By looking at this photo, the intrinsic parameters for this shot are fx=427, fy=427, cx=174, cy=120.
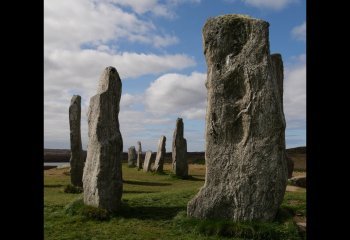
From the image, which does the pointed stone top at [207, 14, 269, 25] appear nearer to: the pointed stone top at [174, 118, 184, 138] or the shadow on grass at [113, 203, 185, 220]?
the shadow on grass at [113, 203, 185, 220]

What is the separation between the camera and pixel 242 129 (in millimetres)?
10797

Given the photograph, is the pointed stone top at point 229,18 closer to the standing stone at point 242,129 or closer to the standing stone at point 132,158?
the standing stone at point 242,129

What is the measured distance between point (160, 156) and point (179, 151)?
3528 millimetres

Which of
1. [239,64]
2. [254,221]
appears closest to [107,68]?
[239,64]

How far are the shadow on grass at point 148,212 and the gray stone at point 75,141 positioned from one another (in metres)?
7.92

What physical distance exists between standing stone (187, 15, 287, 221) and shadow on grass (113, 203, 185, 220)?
1525 millimetres

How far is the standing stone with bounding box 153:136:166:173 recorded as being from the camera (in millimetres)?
29922

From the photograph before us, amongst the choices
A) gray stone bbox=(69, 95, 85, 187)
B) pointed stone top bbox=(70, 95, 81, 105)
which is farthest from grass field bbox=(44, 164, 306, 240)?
pointed stone top bbox=(70, 95, 81, 105)

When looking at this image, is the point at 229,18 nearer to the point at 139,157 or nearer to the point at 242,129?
the point at 242,129

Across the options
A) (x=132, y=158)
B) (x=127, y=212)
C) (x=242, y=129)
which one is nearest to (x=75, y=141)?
(x=127, y=212)

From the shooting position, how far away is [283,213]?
11016 millimetres
